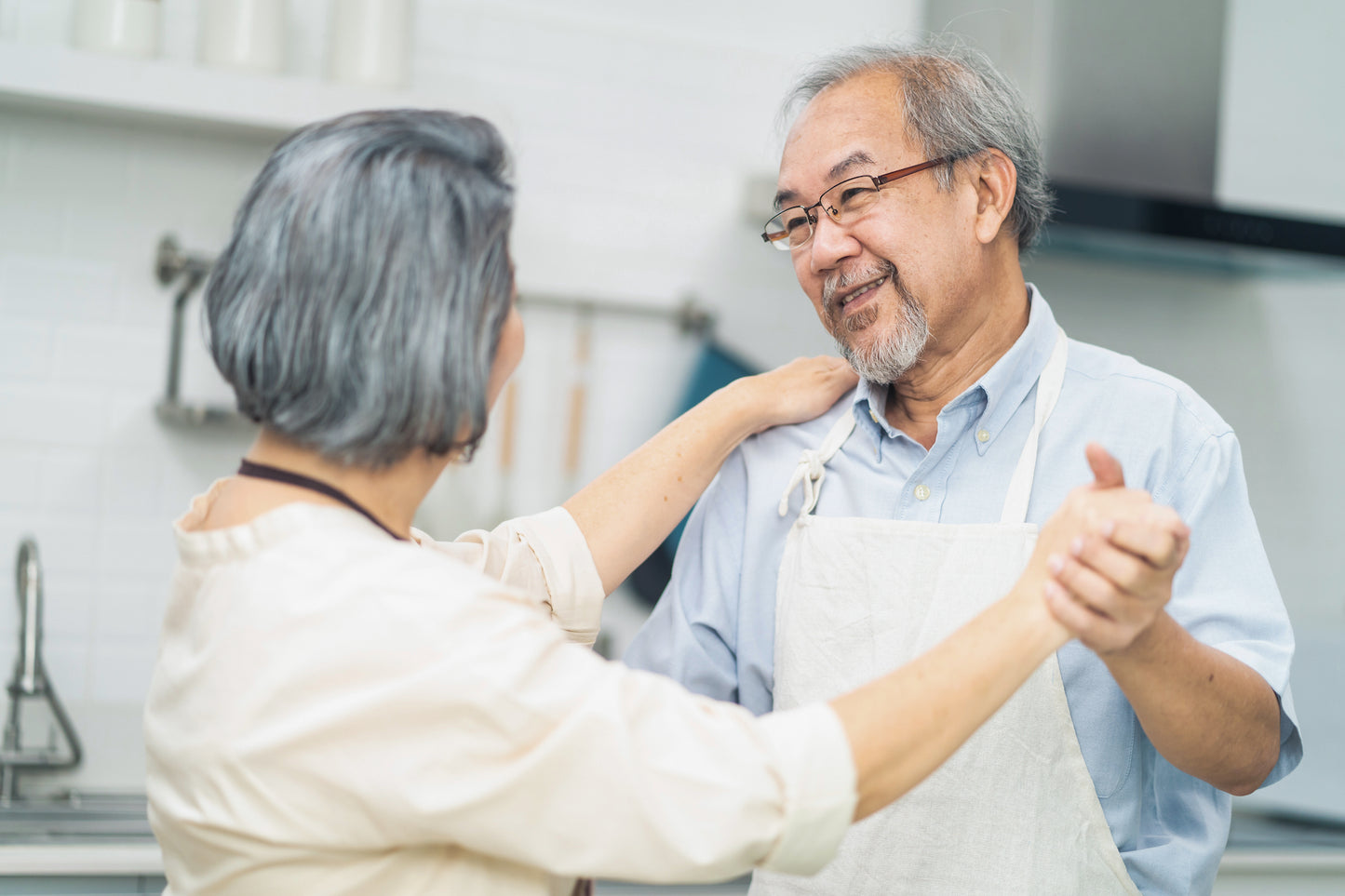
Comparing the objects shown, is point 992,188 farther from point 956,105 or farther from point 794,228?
point 794,228

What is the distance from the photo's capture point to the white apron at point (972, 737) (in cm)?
121

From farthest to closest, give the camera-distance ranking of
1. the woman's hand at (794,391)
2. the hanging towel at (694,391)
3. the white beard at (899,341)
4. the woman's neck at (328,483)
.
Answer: the hanging towel at (694,391)
the woman's hand at (794,391)
the white beard at (899,341)
the woman's neck at (328,483)

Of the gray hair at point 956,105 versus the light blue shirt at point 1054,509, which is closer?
the light blue shirt at point 1054,509

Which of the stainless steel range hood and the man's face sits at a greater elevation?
the stainless steel range hood

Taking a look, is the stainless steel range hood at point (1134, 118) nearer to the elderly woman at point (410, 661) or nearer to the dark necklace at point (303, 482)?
the elderly woman at point (410, 661)

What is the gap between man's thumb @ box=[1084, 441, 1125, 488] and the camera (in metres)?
0.93

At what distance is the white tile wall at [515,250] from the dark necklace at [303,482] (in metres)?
1.52

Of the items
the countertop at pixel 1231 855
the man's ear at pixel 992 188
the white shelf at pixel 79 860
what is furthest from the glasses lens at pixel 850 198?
the white shelf at pixel 79 860

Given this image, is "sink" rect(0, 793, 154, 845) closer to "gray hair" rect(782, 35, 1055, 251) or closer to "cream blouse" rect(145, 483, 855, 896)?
"cream blouse" rect(145, 483, 855, 896)

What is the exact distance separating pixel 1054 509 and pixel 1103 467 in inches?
14.5

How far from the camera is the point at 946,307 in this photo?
139 cm

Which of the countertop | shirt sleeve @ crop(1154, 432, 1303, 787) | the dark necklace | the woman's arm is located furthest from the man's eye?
the countertop

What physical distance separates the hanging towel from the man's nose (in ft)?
3.69

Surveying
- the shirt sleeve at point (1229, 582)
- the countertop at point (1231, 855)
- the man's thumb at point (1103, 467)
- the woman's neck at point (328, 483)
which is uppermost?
the man's thumb at point (1103, 467)
